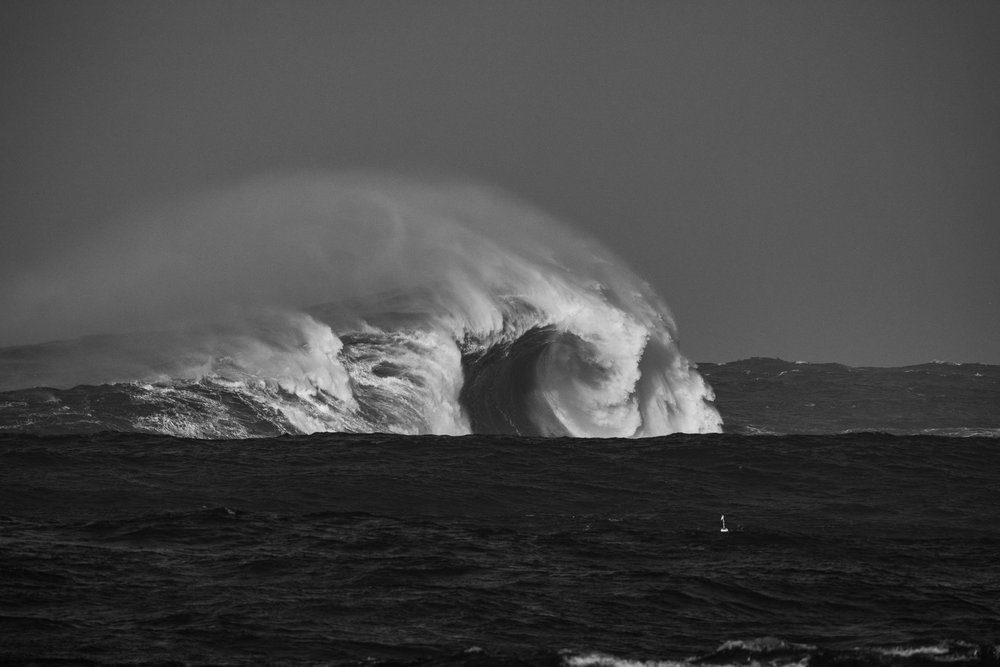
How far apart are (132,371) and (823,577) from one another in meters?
20.2

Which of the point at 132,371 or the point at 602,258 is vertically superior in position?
the point at 602,258

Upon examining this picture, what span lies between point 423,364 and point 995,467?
1340 cm

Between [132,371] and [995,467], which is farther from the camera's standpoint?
[132,371]

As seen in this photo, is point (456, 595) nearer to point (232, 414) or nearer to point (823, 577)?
point (823, 577)

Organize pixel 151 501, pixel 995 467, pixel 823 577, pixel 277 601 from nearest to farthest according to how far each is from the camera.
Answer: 1. pixel 277 601
2. pixel 823 577
3. pixel 151 501
4. pixel 995 467

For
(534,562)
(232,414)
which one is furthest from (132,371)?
(534,562)

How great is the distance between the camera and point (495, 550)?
17.0 meters

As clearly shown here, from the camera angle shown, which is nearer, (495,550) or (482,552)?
(482,552)

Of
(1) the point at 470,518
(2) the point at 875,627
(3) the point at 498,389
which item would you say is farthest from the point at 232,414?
(2) the point at 875,627

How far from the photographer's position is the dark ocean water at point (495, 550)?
1251 centimetres

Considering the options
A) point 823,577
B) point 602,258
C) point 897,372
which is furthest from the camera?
point 897,372

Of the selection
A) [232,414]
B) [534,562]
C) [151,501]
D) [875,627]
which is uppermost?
[232,414]

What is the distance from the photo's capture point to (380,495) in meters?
21.0

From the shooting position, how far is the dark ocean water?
12.5 metres
